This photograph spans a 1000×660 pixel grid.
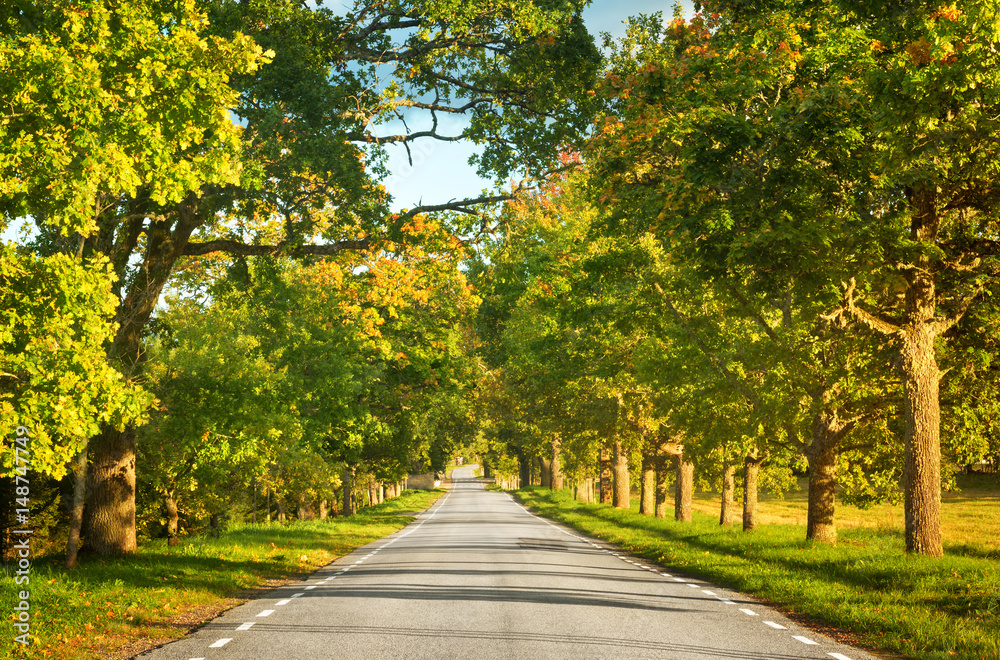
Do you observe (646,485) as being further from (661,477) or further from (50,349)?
(50,349)

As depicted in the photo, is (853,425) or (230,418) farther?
(853,425)

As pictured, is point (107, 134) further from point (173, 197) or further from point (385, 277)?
point (385, 277)

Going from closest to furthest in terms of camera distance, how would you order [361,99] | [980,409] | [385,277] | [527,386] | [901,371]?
[901,371] < [361,99] < [980,409] < [385,277] < [527,386]

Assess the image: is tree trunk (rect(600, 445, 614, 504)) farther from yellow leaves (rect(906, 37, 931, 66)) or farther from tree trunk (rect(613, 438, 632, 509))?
yellow leaves (rect(906, 37, 931, 66))

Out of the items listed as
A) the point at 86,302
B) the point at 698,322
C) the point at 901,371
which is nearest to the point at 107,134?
the point at 86,302

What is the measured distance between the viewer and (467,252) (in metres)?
19.8

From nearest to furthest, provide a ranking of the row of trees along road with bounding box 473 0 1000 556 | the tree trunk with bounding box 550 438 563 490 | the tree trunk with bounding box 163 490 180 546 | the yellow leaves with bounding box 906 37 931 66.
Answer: the yellow leaves with bounding box 906 37 931 66 → the row of trees along road with bounding box 473 0 1000 556 → the tree trunk with bounding box 163 490 180 546 → the tree trunk with bounding box 550 438 563 490

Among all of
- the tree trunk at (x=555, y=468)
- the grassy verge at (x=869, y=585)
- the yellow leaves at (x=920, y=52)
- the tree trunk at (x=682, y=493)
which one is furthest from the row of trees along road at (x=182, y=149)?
the tree trunk at (x=555, y=468)

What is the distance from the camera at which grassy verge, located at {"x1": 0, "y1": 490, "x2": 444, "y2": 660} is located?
9250 millimetres

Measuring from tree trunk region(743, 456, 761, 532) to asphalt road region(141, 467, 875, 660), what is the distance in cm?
871

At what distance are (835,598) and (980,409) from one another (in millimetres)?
8104

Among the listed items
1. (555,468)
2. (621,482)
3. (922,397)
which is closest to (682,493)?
(621,482)

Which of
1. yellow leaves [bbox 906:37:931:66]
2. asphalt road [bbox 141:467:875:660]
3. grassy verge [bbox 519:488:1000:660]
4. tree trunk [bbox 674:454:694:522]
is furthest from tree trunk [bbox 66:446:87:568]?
tree trunk [bbox 674:454:694:522]

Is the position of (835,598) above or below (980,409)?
below
